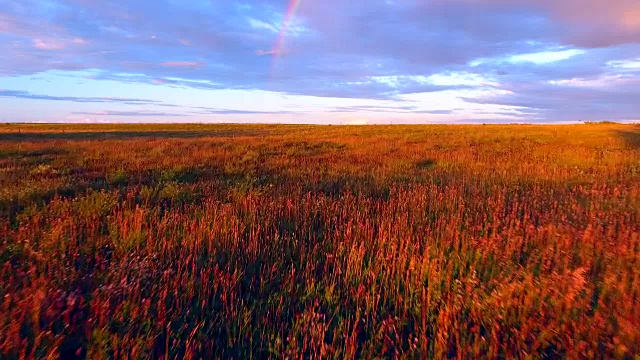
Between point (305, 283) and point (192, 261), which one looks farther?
point (192, 261)

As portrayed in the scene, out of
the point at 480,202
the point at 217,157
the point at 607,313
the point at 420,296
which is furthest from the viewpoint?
the point at 217,157

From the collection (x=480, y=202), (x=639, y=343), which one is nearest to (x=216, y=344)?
(x=639, y=343)

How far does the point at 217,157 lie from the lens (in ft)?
46.9

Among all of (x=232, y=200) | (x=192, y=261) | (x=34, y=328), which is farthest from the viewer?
(x=232, y=200)

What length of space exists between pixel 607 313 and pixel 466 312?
3.63 feet

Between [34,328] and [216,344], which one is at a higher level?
[34,328]

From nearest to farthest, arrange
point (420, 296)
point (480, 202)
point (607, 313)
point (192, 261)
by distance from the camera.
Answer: point (607, 313) < point (420, 296) < point (192, 261) < point (480, 202)

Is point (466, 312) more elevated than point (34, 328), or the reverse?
point (34, 328)

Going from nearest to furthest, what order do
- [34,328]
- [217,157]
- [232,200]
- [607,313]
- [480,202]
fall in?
[34,328]
[607,313]
[480,202]
[232,200]
[217,157]

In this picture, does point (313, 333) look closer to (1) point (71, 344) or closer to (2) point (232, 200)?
(1) point (71, 344)

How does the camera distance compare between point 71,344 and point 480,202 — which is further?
point 480,202

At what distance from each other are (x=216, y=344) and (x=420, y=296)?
1772mm

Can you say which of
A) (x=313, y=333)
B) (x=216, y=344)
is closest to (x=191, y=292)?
(x=216, y=344)

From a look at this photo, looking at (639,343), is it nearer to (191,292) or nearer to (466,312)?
(466,312)
